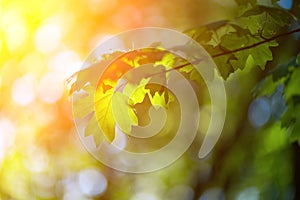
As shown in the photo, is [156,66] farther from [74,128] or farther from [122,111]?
[74,128]

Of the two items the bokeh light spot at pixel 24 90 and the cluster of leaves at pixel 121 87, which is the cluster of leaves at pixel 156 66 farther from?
the bokeh light spot at pixel 24 90

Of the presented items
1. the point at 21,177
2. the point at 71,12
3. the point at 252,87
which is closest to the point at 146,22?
the point at 71,12

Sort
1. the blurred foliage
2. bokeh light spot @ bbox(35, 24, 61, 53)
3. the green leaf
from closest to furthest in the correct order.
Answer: the green leaf
the blurred foliage
bokeh light spot @ bbox(35, 24, 61, 53)

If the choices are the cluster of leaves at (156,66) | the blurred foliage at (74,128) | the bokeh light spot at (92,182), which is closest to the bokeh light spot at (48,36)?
the blurred foliage at (74,128)

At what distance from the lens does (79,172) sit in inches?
51.1

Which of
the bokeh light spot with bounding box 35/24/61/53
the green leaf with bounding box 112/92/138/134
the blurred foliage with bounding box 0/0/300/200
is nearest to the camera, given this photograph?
the green leaf with bounding box 112/92/138/134

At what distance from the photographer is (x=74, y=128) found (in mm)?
1133

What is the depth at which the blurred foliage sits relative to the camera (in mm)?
1041

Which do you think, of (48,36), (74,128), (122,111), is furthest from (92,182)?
(122,111)

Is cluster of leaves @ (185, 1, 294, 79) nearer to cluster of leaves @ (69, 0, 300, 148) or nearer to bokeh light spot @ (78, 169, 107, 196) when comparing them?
cluster of leaves @ (69, 0, 300, 148)

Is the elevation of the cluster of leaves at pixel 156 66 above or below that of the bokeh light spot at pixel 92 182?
below

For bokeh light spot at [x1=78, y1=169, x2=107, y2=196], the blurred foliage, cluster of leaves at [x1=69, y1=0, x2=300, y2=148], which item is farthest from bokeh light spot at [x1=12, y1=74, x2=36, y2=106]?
cluster of leaves at [x1=69, y1=0, x2=300, y2=148]

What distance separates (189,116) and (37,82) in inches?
18.0

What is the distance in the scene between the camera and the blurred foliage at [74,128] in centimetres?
104
